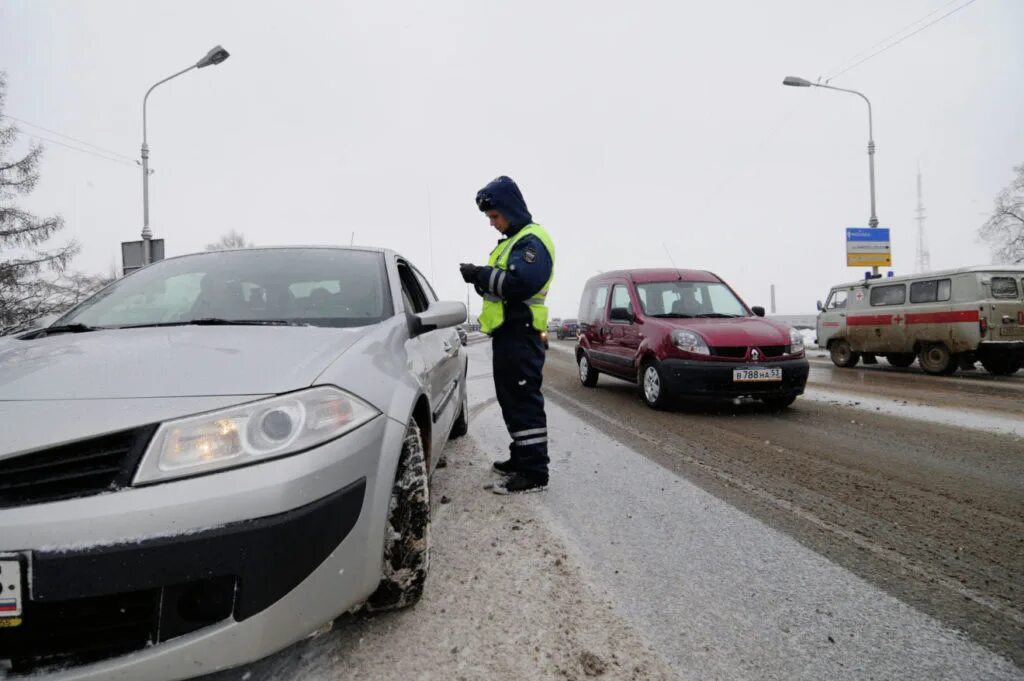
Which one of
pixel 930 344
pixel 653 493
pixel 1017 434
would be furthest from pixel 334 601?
pixel 930 344

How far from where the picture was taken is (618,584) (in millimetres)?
2123

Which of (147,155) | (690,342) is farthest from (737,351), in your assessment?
(147,155)

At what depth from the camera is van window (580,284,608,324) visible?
7974 mm

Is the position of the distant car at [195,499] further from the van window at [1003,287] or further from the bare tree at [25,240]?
the bare tree at [25,240]

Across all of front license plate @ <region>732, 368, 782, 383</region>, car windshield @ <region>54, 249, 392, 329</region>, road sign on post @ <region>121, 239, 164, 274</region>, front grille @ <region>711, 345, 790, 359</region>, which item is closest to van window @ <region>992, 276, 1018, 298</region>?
front grille @ <region>711, 345, 790, 359</region>

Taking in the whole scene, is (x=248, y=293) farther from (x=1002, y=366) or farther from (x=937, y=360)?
(x=1002, y=366)

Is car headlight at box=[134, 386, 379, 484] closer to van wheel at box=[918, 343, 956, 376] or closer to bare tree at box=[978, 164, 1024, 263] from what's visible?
van wheel at box=[918, 343, 956, 376]

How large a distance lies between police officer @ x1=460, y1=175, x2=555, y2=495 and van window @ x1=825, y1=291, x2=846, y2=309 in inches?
487

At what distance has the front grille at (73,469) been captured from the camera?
4.12 ft

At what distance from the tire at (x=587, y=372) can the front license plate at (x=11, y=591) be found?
752 cm

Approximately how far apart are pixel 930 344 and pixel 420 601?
1234 cm

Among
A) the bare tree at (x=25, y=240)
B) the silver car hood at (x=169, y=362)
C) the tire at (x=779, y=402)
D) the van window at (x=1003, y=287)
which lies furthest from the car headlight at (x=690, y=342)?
the bare tree at (x=25, y=240)

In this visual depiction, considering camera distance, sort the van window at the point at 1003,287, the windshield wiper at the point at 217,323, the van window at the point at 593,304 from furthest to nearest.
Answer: the van window at the point at 1003,287 < the van window at the point at 593,304 < the windshield wiper at the point at 217,323

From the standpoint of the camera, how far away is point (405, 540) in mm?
1801
